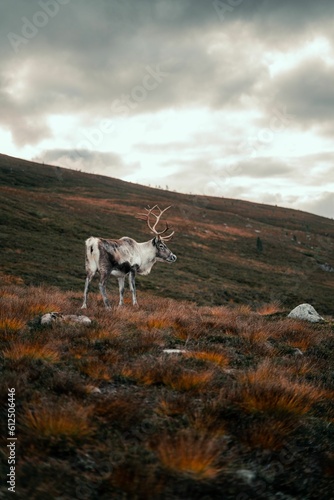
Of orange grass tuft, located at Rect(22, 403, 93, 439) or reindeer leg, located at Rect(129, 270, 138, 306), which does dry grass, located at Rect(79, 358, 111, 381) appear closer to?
orange grass tuft, located at Rect(22, 403, 93, 439)

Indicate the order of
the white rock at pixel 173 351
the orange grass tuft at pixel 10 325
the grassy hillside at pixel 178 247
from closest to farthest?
1. the white rock at pixel 173 351
2. the orange grass tuft at pixel 10 325
3. the grassy hillside at pixel 178 247

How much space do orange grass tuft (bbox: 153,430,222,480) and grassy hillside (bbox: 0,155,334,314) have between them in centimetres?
2173

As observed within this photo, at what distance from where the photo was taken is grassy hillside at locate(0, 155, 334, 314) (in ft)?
105

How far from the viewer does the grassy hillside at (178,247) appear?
32062 millimetres

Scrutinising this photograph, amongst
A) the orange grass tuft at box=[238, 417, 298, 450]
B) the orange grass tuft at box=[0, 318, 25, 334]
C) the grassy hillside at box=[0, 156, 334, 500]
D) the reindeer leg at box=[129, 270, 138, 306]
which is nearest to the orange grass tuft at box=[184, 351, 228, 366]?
the grassy hillside at box=[0, 156, 334, 500]

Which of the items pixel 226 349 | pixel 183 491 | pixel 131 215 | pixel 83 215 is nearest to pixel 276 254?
pixel 131 215

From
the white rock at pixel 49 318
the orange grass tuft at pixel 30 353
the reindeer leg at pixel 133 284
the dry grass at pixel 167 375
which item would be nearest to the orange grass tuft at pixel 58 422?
the dry grass at pixel 167 375

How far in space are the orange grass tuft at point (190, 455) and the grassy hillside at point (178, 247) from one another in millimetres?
21732

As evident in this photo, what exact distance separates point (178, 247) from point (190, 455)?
5158 cm

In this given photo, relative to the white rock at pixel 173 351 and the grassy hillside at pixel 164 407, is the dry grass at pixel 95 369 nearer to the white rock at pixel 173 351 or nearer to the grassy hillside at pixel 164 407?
the grassy hillside at pixel 164 407

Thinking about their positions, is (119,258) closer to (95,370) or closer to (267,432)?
(95,370)

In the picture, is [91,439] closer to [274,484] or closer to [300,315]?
[274,484]

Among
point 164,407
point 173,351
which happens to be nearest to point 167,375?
point 164,407

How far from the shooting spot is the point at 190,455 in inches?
124
